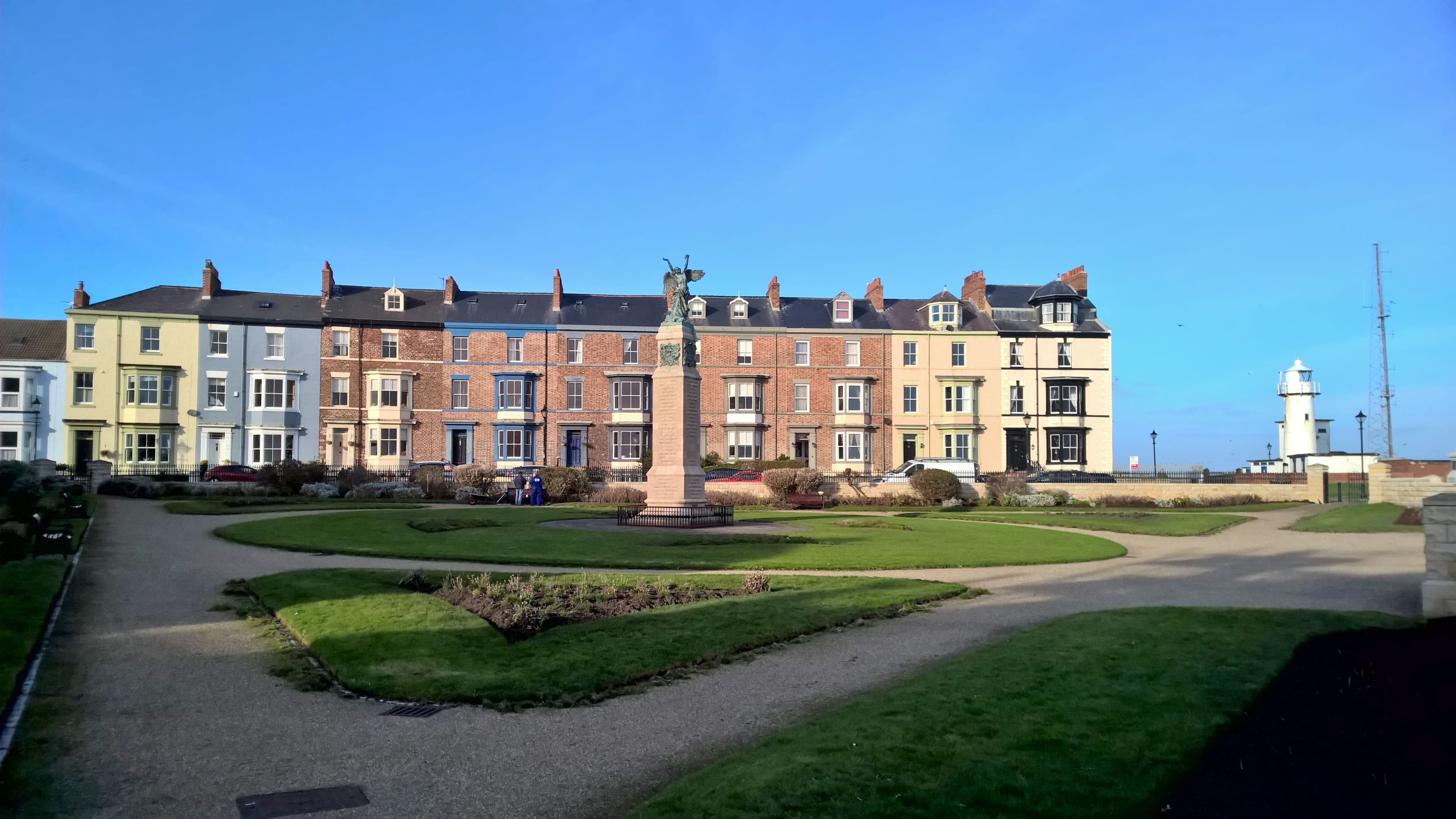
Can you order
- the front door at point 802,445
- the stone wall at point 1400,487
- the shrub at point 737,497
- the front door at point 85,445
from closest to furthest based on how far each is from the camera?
the stone wall at point 1400,487 → the shrub at point 737,497 → the front door at point 85,445 → the front door at point 802,445

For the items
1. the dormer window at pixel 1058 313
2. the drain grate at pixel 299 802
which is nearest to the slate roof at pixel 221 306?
the dormer window at pixel 1058 313

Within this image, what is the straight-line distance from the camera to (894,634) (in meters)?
11.4

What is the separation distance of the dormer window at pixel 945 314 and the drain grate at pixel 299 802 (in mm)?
57858

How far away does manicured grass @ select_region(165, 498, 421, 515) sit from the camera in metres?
29.9

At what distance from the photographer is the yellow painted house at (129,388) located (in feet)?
169

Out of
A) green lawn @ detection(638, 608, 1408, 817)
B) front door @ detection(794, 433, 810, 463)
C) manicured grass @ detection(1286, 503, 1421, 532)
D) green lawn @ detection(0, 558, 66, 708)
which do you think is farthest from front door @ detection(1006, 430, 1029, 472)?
green lawn @ detection(0, 558, 66, 708)

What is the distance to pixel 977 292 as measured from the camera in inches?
2499

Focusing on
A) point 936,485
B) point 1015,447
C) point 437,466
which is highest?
point 1015,447

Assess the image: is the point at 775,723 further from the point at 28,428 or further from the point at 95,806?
the point at 28,428

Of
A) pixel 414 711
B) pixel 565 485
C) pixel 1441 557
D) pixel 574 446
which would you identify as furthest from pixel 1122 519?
pixel 574 446

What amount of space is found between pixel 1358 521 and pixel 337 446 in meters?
52.6

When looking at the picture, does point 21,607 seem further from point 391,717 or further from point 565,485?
point 565,485

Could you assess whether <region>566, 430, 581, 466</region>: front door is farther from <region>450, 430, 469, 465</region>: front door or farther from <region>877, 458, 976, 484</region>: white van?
<region>877, 458, 976, 484</region>: white van

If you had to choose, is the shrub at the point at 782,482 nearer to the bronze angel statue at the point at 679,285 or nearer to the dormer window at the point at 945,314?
the bronze angel statue at the point at 679,285
